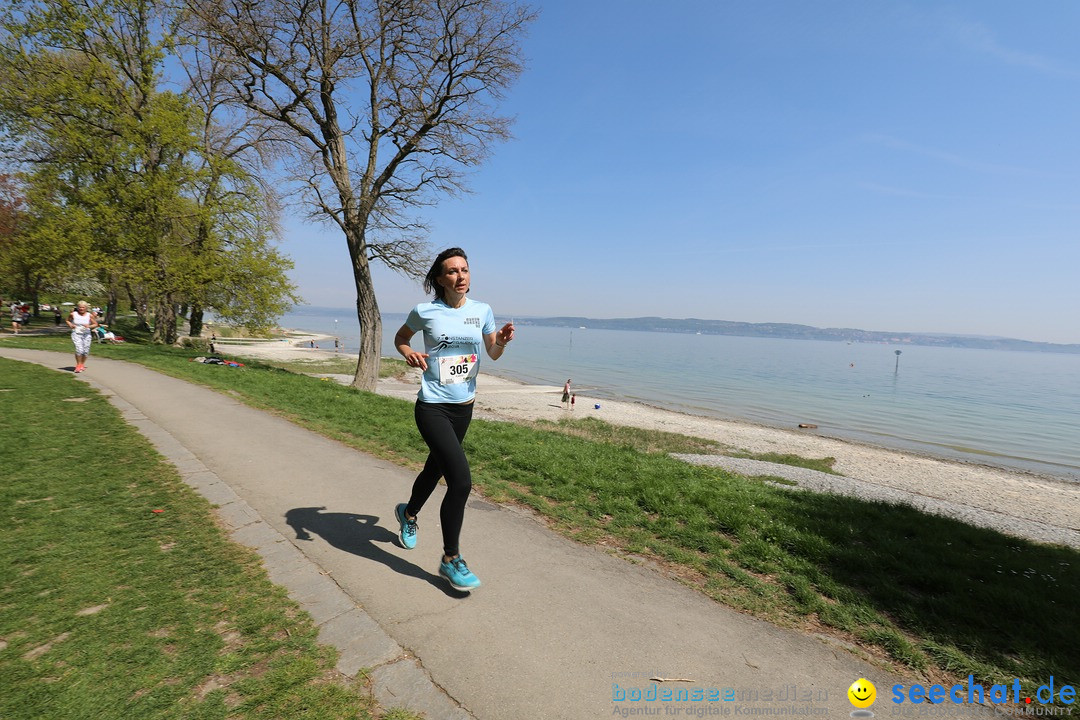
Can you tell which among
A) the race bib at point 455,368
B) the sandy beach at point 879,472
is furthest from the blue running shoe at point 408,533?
the sandy beach at point 879,472

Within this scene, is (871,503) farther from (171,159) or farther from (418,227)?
(171,159)

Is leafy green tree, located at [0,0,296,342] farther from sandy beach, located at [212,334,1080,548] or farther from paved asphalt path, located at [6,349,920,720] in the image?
paved asphalt path, located at [6,349,920,720]

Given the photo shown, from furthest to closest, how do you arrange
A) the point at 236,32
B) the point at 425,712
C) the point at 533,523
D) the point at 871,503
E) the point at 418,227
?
the point at 418,227
the point at 236,32
the point at 871,503
the point at 533,523
the point at 425,712

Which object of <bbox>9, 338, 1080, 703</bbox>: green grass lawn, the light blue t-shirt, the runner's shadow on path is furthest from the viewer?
the runner's shadow on path

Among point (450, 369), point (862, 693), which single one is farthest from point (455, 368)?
point (862, 693)

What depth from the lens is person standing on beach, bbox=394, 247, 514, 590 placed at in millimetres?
3492

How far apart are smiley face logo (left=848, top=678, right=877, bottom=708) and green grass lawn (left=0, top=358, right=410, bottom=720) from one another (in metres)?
2.59

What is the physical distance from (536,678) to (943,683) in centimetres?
243

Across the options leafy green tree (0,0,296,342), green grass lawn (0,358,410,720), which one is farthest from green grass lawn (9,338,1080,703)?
leafy green tree (0,0,296,342)

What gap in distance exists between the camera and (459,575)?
11.3ft

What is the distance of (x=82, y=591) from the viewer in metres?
3.11

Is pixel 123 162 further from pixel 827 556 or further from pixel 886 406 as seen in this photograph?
pixel 886 406

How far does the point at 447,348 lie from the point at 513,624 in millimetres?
1951

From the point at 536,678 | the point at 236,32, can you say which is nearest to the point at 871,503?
the point at 536,678
